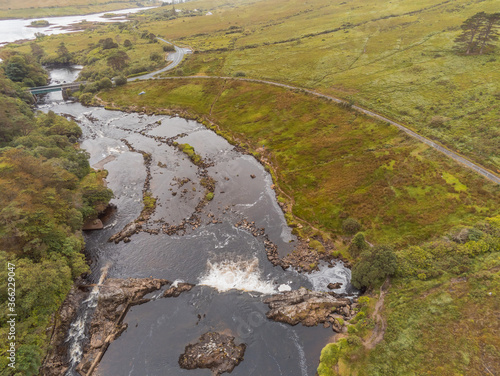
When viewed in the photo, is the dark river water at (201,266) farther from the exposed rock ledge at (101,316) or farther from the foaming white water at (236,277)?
the exposed rock ledge at (101,316)

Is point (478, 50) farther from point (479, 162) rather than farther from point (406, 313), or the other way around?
point (406, 313)

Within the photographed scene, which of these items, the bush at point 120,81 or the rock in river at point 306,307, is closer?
the rock in river at point 306,307

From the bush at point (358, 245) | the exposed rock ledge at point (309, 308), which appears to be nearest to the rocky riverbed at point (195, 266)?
the exposed rock ledge at point (309, 308)

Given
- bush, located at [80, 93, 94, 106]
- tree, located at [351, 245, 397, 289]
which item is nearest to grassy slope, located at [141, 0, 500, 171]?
tree, located at [351, 245, 397, 289]

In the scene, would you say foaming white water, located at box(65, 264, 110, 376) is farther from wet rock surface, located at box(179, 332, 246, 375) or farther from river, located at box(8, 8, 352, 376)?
wet rock surface, located at box(179, 332, 246, 375)

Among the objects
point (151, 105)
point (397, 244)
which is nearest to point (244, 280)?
point (397, 244)

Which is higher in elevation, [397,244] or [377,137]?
[377,137]
